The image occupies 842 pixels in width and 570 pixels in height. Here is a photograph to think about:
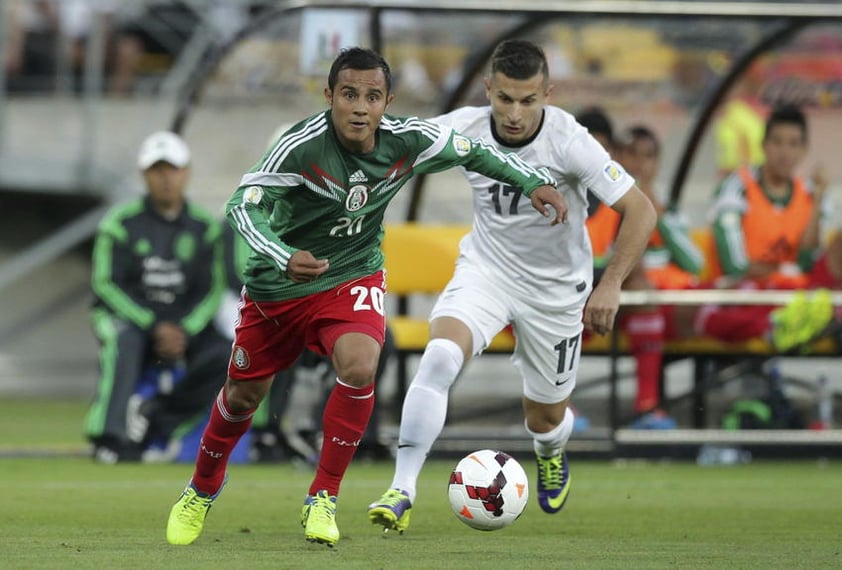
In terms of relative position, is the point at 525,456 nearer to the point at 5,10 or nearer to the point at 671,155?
the point at 671,155

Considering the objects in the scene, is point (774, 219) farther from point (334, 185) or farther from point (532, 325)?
point (334, 185)

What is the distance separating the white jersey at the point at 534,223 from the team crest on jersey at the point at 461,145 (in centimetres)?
76

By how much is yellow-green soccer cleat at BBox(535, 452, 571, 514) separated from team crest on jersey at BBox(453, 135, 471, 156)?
1902mm

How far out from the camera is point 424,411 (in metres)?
6.82

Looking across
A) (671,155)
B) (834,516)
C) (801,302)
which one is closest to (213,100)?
(671,155)

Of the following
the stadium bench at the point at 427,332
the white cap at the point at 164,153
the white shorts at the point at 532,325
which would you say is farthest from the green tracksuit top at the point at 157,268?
the white shorts at the point at 532,325

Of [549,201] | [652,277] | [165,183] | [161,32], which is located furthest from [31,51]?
[549,201]

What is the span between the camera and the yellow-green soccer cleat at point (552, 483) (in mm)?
7703

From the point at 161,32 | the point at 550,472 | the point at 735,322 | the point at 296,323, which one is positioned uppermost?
the point at 161,32

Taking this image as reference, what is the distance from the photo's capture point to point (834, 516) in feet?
24.6

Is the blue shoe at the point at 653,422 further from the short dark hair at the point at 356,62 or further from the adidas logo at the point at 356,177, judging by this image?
the short dark hair at the point at 356,62

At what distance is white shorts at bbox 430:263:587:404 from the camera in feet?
24.4

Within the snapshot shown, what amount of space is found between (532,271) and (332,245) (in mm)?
1420

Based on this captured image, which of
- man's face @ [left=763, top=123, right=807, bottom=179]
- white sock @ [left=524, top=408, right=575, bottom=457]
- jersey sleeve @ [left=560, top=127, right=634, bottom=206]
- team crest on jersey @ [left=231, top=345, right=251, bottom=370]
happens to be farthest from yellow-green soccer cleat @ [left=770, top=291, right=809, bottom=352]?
team crest on jersey @ [left=231, top=345, right=251, bottom=370]
